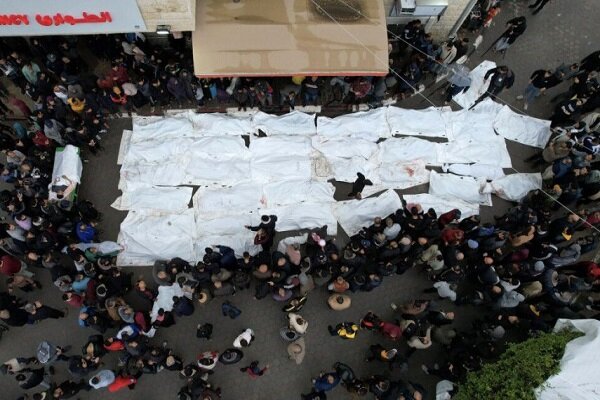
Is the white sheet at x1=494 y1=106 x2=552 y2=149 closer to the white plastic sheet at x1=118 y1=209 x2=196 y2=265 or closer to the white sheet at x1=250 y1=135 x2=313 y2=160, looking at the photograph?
the white sheet at x1=250 y1=135 x2=313 y2=160

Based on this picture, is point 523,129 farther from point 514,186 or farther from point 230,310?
point 230,310

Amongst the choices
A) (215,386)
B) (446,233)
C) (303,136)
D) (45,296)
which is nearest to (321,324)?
(215,386)

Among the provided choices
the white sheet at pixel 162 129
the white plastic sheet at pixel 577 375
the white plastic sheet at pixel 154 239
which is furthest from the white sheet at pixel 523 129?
the white plastic sheet at pixel 154 239

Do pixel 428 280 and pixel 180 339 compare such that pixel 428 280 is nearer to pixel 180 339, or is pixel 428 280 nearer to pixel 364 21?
pixel 180 339

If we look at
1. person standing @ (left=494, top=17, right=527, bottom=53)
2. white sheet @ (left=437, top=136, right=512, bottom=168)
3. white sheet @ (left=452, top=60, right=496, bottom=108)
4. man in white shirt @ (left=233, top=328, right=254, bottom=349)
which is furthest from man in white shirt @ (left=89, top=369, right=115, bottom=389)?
person standing @ (left=494, top=17, right=527, bottom=53)

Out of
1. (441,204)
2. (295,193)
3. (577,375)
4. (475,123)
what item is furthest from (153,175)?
(577,375)

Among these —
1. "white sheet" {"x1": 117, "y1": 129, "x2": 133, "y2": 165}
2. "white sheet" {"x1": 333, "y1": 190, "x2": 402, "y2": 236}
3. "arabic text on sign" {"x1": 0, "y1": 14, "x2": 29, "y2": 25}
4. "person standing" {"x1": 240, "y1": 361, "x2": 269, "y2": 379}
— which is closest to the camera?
"person standing" {"x1": 240, "y1": 361, "x2": 269, "y2": 379}
